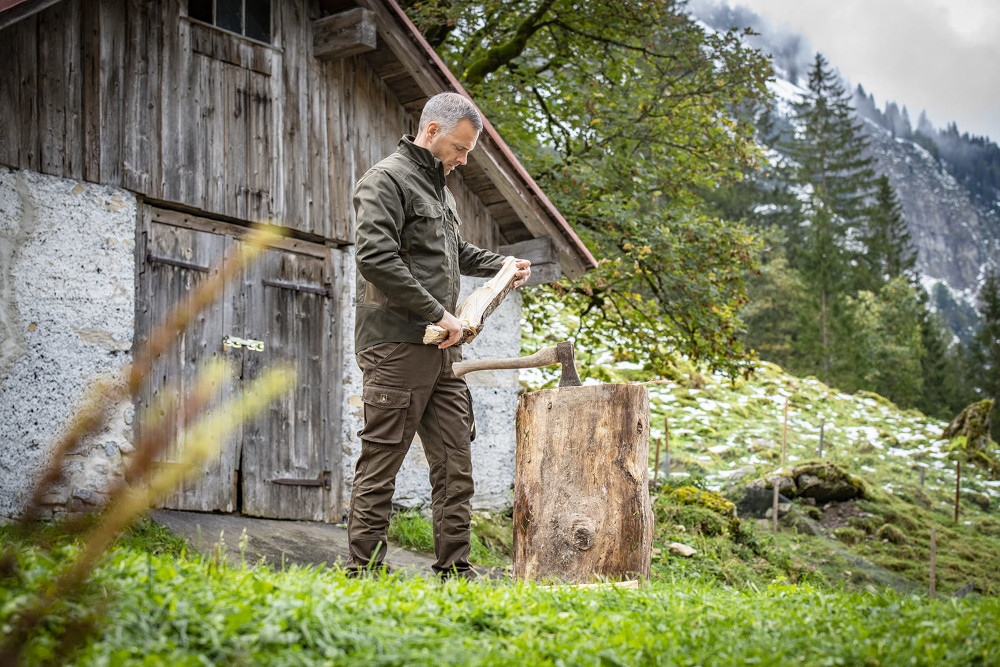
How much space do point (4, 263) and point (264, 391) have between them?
5.23m

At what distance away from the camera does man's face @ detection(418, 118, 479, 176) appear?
4062 mm

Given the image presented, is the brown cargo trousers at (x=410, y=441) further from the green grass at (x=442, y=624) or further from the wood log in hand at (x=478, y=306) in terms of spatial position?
the green grass at (x=442, y=624)

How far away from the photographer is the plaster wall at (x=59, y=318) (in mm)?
5199

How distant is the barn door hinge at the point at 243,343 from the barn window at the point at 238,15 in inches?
89.9

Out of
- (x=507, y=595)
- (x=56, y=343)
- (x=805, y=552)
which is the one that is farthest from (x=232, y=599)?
(x=805, y=552)

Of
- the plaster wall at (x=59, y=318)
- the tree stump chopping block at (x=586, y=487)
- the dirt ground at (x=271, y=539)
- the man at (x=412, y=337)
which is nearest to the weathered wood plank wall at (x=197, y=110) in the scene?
the plaster wall at (x=59, y=318)

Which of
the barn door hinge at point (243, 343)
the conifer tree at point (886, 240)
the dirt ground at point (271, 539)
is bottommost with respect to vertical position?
the dirt ground at point (271, 539)

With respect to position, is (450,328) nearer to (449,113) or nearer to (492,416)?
(449,113)

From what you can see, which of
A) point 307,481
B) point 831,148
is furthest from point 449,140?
point 831,148

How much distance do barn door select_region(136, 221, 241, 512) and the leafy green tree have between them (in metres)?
4.44

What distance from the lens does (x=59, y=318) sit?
5418mm

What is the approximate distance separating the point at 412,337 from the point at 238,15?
3933mm

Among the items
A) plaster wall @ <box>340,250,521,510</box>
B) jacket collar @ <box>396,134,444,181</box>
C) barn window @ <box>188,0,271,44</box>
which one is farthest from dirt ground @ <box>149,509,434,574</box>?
barn window @ <box>188,0,271,44</box>

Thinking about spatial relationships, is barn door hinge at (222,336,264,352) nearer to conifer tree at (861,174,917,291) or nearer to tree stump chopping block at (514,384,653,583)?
tree stump chopping block at (514,384,653,583)
